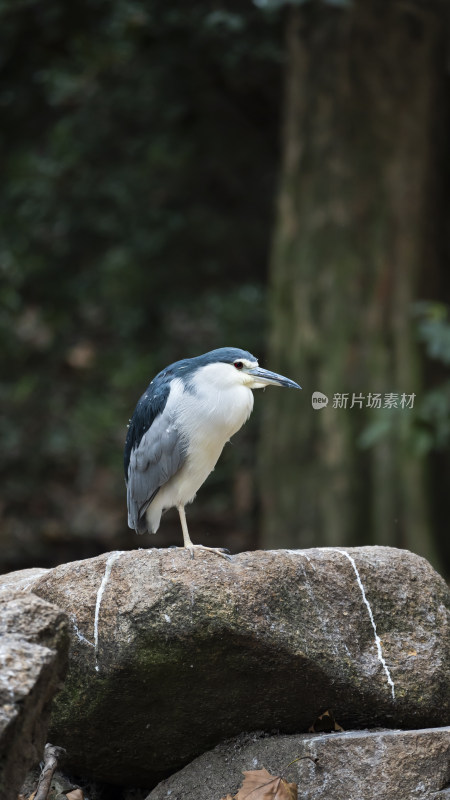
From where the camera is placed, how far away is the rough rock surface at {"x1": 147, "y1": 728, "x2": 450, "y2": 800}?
3592 millimetres

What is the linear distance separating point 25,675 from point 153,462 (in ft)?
5.27

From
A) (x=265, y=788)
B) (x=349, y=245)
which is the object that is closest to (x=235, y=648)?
(x=265, y=788)

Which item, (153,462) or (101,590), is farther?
(153,462)

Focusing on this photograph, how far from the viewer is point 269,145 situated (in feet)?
33.9

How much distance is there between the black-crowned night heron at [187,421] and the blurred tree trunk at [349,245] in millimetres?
3596

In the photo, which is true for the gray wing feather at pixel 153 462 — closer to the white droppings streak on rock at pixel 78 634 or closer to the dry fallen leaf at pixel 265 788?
the white droppings streak on rock at pixel 78 634

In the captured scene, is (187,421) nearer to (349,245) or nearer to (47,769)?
(47,769)

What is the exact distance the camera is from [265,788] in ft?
11.8

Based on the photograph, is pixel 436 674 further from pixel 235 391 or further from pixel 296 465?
pixel 296 465

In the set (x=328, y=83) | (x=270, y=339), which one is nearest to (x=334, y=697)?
(x=270, y=339)

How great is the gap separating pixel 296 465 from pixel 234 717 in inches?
173

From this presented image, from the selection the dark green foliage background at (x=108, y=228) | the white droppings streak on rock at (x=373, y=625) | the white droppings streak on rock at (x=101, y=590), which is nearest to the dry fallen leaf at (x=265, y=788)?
the white droppings streak on rock at (x=373, y=625)

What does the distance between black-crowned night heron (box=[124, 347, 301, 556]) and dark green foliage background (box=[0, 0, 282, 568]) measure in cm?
551

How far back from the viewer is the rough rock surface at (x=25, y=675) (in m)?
2.96
